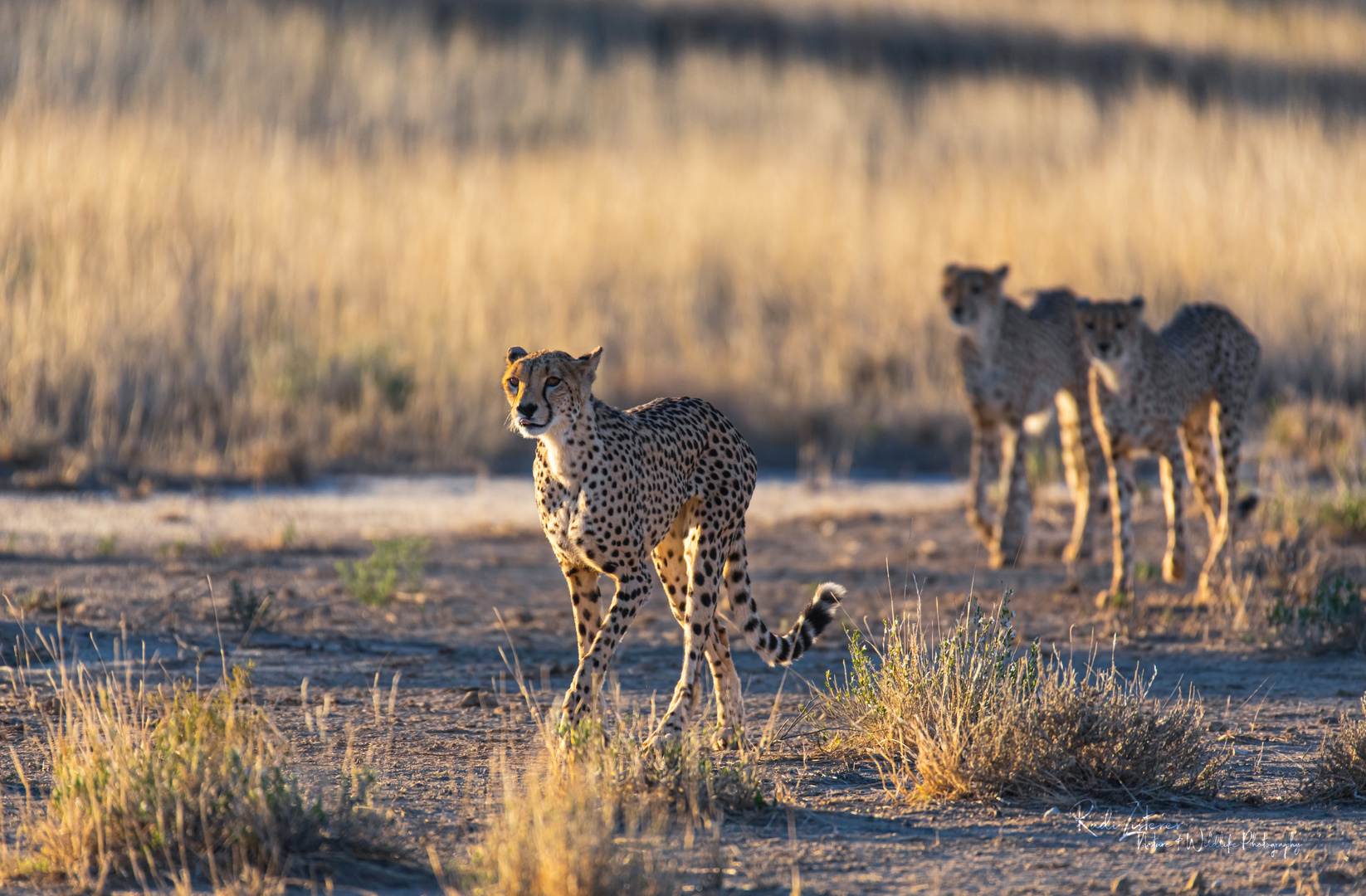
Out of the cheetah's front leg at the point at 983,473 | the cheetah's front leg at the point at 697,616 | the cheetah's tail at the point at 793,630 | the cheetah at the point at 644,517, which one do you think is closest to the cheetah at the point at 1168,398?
the cheetah's front leg at the point at 983,473

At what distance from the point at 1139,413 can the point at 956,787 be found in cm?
325

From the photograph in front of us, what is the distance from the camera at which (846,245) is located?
1423 centimetres

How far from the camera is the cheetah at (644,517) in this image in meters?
4.26

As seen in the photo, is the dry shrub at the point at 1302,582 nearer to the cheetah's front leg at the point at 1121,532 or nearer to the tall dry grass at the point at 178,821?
the cheetah's front leg at the point at 1121,532

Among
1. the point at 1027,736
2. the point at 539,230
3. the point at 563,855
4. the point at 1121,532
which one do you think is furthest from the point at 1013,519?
the point at 539,230

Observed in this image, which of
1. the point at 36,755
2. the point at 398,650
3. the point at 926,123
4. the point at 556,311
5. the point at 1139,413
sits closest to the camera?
the point at 36,755

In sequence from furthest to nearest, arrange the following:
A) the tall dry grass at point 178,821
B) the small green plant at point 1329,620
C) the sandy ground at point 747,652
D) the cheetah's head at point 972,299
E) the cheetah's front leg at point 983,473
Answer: the cheetah's front leg at point 983,473, the cheetah's head at point 972,299, the small green plant at point 1329,620, the sandy ground at point 747,652, the tall dry grass at point 178,821

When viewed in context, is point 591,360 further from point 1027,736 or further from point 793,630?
point 1027,736

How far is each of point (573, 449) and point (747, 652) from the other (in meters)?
2.42

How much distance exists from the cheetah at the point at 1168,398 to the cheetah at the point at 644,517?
107 inches

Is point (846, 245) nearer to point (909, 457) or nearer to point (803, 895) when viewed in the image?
point (909, 457)

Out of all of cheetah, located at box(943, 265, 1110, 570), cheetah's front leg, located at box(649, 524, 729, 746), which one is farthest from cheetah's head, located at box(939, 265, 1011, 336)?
cheetah's front leg, located at box(649, 524, 729, 746)

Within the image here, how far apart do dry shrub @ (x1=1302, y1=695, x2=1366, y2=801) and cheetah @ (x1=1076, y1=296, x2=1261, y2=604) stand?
2498 millimetres

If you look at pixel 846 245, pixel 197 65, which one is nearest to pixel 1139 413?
pixel 846 245
